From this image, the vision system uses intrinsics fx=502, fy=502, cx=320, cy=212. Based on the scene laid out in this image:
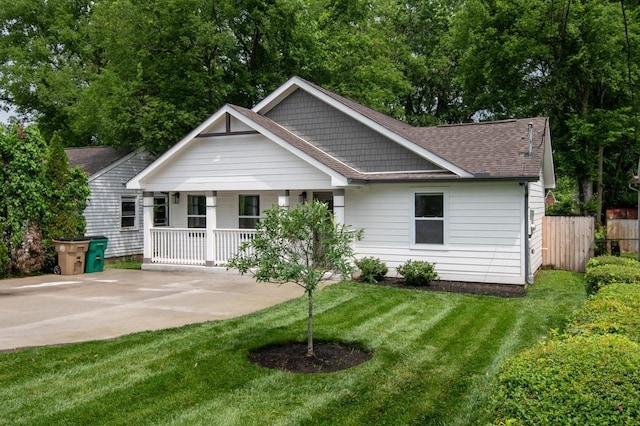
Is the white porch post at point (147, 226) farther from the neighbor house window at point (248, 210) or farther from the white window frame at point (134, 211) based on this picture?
the white window frame at point (134, 211)

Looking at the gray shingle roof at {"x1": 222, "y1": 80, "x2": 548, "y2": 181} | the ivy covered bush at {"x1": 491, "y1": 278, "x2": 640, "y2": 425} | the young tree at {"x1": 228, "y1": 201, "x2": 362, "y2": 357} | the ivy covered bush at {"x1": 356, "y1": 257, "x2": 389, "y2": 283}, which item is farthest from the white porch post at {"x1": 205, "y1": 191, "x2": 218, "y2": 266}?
the ivy covered bush at {"x1": 491, "y1": 278, "x2": 640, "y2": 425}

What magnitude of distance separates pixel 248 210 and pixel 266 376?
11.8 metres

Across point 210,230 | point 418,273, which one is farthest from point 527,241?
point 210,230

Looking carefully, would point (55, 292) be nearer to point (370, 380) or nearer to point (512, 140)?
point (370, 380)

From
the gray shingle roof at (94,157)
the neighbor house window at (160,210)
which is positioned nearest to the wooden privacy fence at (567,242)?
the neighbor house window at (160,210)

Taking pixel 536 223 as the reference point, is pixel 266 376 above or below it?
below

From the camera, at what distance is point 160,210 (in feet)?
68.8

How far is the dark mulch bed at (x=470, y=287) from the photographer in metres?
11.6

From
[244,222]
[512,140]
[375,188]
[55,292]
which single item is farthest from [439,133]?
[55,292]

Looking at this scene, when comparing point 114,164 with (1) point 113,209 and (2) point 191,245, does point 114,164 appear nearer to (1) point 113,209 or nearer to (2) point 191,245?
(1) point 113,209

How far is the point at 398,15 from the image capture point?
3281 cm

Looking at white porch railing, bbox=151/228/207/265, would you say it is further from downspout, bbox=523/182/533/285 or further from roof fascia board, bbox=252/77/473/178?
downspout, bbox=523/182/533/285

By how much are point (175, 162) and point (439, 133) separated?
856 centimetres

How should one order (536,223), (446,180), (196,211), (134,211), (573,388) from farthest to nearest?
(134,211) < (196,211) < (536,223) < (446,180) < (573,388)
